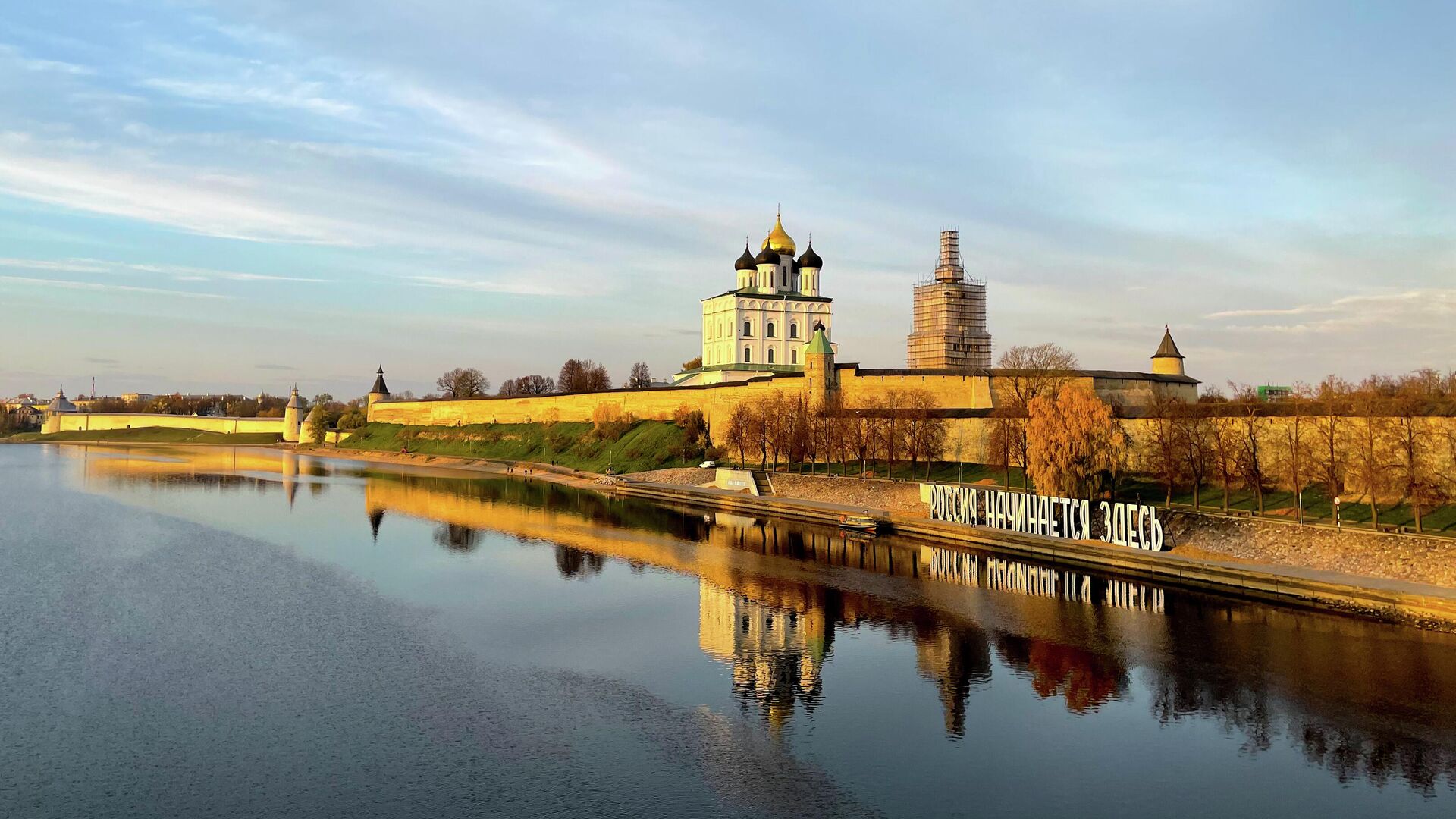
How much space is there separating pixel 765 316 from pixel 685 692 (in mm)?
44863

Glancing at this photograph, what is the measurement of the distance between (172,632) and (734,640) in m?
9.39

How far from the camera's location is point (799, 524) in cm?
3259

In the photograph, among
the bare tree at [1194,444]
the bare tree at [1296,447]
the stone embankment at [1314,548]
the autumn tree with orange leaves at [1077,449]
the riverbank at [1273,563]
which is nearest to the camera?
the riverbank at [1273,563]

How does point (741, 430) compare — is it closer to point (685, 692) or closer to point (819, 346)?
point (819, 346)

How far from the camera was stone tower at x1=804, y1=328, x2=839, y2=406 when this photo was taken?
41969 millimetres

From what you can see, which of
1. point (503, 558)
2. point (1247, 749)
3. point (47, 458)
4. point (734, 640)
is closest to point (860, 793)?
point (1247, 749)

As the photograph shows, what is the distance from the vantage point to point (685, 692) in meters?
13.9

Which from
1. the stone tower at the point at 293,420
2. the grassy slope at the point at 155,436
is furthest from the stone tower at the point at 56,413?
the stone tower at the point at 293,420

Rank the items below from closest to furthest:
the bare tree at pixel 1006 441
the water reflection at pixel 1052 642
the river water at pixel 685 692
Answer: the river water at pixel 685 692, the water reflection at pixel 1052 642, the bare tree at pixel 1006 441

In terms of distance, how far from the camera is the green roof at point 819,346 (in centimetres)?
4275

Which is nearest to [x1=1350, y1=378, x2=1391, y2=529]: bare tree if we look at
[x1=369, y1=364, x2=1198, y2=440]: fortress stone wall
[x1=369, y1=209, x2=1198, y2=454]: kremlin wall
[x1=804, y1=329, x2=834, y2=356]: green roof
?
[x1=369, y1=364, x2=1198, y2=440]: fortress stone wall

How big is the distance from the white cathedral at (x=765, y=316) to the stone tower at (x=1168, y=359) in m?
18.8

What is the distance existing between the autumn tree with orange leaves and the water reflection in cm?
307

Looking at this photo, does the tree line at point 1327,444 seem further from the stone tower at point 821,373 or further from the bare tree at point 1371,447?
the stone tower at point 821,373
